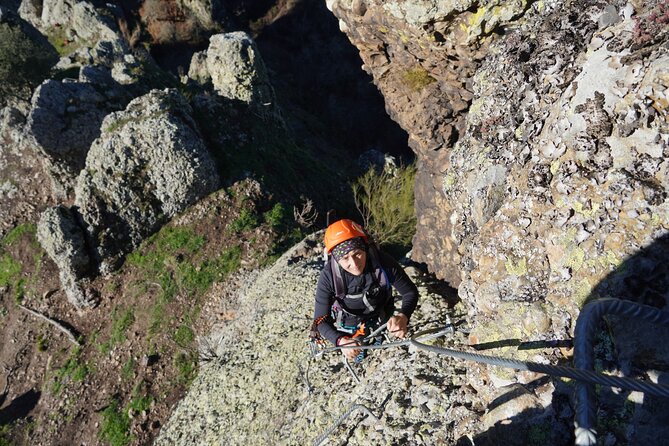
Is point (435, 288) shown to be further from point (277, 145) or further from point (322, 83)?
point (322, 83)

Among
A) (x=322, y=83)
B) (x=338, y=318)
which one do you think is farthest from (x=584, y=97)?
(x=322, y=83)

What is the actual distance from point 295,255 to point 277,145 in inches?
409

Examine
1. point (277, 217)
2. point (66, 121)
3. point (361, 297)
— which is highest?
point (66, 121)

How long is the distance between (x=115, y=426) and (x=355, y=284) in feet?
39.4

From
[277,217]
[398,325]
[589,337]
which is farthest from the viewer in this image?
[277,217]

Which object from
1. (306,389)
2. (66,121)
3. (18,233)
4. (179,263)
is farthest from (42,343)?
(306,389)

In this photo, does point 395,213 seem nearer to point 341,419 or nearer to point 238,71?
point 341,419

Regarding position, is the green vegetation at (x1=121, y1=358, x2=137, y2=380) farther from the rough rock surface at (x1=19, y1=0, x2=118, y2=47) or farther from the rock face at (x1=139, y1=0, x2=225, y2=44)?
the rock face at (x1=139, y1=0, x2=225, y2=44)

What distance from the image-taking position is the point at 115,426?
43.5ft

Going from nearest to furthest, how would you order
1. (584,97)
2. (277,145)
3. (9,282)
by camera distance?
(584,97), (9,282), (277,145)

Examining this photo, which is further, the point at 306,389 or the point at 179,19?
the point at 179,19

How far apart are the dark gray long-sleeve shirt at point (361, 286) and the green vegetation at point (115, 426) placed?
10.8 m

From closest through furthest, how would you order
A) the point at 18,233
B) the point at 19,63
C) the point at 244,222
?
the point at 244,222, the point at 18,233, the point at 19,63

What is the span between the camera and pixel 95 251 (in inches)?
696
